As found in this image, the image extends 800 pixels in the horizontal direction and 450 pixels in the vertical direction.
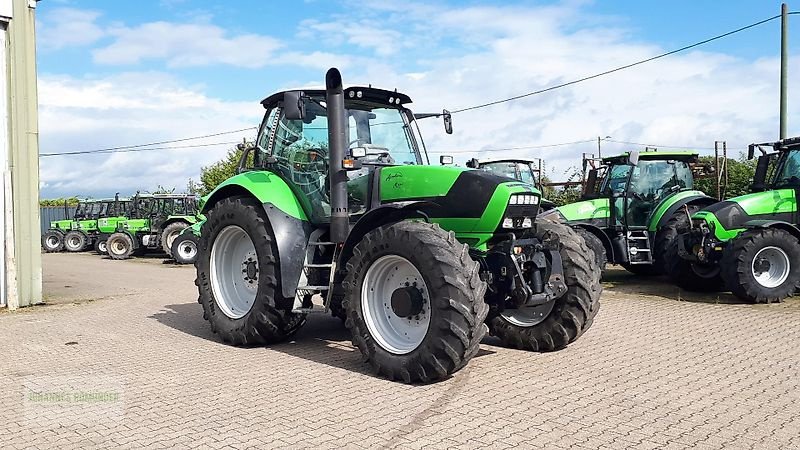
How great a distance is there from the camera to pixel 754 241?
33.1 ft

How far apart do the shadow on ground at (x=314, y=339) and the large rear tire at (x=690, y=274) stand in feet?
17.3

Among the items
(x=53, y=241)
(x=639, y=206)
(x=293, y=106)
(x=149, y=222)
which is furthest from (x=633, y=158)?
(x=53, y=241)

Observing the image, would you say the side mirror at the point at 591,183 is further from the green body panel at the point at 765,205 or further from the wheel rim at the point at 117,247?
the wheel rim at the point at 117,247

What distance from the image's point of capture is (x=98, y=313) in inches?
396

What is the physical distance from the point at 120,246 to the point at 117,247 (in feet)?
0.32

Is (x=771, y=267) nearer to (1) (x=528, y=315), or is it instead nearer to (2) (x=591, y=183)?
(2) (x=591, y=183)

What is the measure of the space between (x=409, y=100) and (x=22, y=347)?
485 centimetres

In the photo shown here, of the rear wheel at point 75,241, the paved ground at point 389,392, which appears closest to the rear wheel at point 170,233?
the rear wheel at point 75,241

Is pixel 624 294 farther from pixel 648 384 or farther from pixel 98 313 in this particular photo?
pixel 98 313

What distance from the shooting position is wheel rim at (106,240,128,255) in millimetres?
23562

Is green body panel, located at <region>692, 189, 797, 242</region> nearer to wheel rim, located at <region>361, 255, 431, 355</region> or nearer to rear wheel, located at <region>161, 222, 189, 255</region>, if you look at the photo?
wheel rim, located at <region>361, 255, 431, 355</region>

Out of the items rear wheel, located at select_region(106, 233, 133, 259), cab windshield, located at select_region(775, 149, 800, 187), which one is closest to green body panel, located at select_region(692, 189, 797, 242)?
cab windshield, located at select_region(775, 149, 800, 187)

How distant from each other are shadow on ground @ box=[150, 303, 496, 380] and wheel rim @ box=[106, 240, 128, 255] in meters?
14.4

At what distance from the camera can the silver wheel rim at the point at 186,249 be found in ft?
65.9
